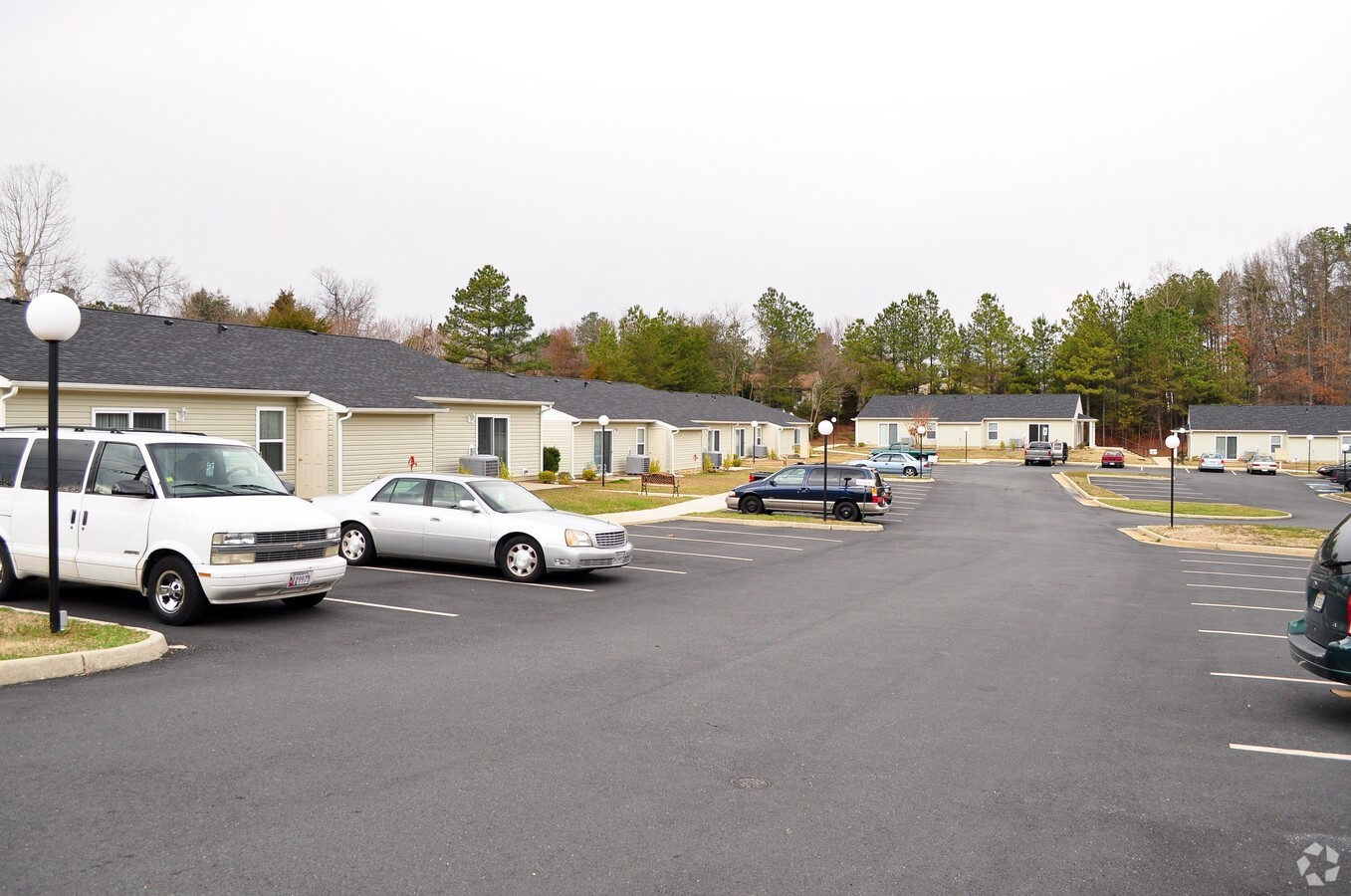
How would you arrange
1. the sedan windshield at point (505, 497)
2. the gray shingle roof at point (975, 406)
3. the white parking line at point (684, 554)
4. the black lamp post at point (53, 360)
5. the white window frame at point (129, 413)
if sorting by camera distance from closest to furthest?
the black lamp post at point (53, 360) < the sedan windshield at point (505, 497) < the white parking line at point (684, 554) < the white window frame at point (129, 413) < the gray shingle roof at point (975, 406)

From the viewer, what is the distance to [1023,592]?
47.3ft

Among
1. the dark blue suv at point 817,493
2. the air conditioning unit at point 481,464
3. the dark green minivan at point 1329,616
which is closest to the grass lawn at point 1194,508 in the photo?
the dark blue suv at point 817,493

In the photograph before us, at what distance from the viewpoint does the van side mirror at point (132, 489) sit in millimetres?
9531

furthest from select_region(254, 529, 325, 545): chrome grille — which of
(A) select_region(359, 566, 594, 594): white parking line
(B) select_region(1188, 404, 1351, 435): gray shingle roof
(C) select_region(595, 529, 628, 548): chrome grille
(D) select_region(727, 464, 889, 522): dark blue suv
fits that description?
(B) select_region(1188, 404, 1351, 435): gray shingle roof

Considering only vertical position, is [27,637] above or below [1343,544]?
below

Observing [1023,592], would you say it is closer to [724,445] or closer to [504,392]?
[504,392]

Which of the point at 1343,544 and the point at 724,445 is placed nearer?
the point at 1343,544

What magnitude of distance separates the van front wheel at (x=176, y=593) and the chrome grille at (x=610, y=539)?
5588 mm

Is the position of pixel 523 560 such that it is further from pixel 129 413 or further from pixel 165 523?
pixel 129 413

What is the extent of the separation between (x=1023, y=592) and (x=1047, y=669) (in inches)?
224

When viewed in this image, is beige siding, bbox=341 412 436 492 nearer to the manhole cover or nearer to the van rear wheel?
the van rear wheel

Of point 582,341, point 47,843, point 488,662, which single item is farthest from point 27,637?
point 582,341

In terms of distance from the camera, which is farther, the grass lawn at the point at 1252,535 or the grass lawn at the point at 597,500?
the grass lawn at the point at 597,500

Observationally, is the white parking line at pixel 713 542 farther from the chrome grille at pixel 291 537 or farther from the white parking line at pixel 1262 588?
the chrome grille at pixel 291 537
